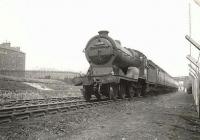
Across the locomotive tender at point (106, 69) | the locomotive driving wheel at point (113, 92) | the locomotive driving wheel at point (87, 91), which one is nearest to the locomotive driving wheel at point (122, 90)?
the locomotive tender at point (106, 69)

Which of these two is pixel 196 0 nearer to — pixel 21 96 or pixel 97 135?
pixel 97 135

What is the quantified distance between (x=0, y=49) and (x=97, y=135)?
39954 millimetres

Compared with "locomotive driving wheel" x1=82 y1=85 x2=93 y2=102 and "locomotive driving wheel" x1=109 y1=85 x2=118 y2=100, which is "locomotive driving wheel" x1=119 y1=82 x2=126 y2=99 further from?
"locomotive driving wheel" x1=82 y1=85 x2=93 y2=102

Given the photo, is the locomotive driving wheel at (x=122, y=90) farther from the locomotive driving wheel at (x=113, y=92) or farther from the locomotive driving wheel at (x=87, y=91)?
the locomotive driving wheel at (x=87, y=91)

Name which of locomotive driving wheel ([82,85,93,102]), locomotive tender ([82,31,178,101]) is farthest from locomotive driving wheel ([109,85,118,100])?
locomotive driving wheel ([82,85,93,102])

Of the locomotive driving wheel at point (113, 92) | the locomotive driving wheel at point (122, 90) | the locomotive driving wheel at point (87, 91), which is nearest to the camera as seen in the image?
the locomotive driving wheel at point (113, 92)

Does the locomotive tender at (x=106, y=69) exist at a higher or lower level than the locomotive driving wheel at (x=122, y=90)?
higher

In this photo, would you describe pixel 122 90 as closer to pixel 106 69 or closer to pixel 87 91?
pixel 106 69

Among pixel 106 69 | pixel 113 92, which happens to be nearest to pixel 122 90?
A: pixel 113 92

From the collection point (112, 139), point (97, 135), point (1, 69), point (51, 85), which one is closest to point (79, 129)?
point (97, 135)

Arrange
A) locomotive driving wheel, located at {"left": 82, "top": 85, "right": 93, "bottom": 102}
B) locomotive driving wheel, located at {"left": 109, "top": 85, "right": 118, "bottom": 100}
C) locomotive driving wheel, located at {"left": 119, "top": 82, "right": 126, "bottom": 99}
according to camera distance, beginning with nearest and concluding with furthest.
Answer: locomotive driving wheel, located at {"left": 109, "top": 85, "right": 118, "bottom": 100} < locomotive driving wheel, located at {"left": 82, "top": 85, "right": 93, "bottom": 102} < locomotive driving wheel, located at {"left": 119, "top": 82, "right": 126, "bottom": 99}

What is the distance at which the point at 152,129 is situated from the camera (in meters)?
5.79

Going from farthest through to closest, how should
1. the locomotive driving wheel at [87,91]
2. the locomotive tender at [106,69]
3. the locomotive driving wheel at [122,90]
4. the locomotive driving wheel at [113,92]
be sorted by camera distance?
the locomotive driving wheel at [122,90] → the locomotive driving wheel at [87,91] → the locomotive driving wheel at [113,92] → the locomotive tender at [106,69]

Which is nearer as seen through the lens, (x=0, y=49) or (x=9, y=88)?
(x=9, y=88)
